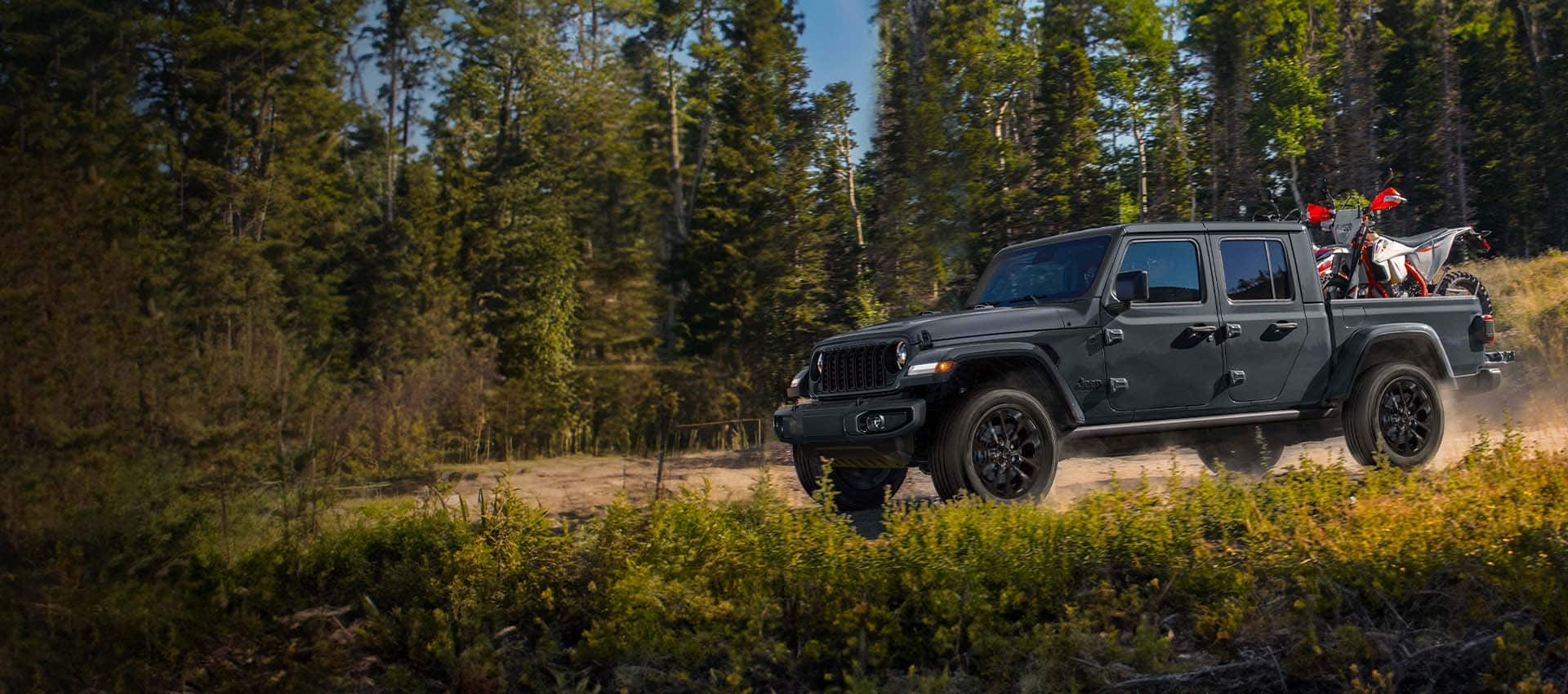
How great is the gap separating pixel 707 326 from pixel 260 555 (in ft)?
93.0

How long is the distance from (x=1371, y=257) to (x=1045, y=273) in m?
4.87

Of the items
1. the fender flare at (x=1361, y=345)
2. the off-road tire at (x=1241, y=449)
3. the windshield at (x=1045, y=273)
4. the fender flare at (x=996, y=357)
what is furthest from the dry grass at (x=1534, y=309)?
the fender flare at (x=996, y=357)

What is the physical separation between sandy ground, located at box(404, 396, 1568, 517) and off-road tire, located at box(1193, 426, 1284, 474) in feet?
0.61

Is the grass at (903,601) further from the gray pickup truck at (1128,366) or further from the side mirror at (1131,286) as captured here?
the side mirror at (1131,286)

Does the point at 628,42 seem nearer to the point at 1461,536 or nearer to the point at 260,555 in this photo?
the point at 260,555

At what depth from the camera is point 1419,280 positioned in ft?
40.3

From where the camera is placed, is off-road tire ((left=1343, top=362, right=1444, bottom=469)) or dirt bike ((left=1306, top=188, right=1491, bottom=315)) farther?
dirt bike ((left=1306, top=188, right=1491, bottom=315))

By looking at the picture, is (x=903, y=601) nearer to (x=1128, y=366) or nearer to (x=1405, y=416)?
(x=1128, y=366)

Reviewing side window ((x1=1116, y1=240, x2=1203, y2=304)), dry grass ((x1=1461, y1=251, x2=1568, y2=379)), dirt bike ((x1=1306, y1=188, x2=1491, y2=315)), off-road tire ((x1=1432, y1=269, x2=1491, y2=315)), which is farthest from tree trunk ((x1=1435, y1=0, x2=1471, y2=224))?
side window ((x1=1116, y1=240, x2=1203, y2=304))

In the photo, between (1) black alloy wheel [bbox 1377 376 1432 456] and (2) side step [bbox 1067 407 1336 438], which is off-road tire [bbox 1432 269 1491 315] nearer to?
(1) black alloy wheel [bbox 1377 376 1432 456]

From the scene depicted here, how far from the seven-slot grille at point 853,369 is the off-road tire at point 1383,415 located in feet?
12.5

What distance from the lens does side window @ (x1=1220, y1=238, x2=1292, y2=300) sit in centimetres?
911

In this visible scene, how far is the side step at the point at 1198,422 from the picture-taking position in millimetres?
8305

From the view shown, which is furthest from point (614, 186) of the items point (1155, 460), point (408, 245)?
point (1155, 460)
